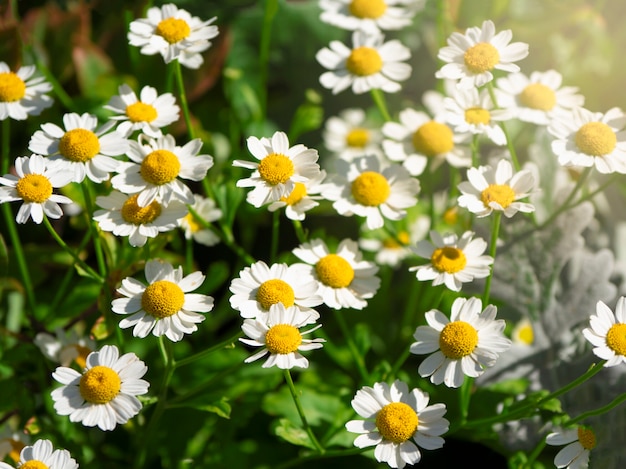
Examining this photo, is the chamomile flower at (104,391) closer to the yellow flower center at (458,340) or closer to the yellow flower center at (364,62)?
the yellow flower center at (458,340)

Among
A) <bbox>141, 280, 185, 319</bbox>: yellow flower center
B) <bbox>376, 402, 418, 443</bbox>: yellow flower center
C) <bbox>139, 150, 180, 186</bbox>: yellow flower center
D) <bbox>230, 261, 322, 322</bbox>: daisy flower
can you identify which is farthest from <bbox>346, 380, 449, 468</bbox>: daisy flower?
<bbox>139, 150, 180, 186</bbox>: yellow flower center

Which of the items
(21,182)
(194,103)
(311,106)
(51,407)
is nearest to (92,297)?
(51,407)

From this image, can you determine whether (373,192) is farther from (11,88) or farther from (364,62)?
(11,88)

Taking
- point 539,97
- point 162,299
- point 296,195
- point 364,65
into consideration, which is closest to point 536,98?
point 539,97

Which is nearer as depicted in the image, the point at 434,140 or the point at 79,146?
the point at 79,146

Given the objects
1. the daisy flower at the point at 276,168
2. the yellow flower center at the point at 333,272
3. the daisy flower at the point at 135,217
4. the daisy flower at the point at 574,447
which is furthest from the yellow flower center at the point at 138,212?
the daisy flower at the point at 574,447

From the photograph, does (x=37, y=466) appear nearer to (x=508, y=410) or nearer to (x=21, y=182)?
(x=21, y=182)

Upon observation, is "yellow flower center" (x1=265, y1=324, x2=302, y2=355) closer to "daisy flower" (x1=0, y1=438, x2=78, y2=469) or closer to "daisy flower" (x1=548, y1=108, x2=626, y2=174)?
"daisy flower" (x1=0, y1=438, x2=78, y2=469)

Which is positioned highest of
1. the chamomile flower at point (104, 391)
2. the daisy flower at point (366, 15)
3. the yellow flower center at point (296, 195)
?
the daisy flower at point (366, 15)
